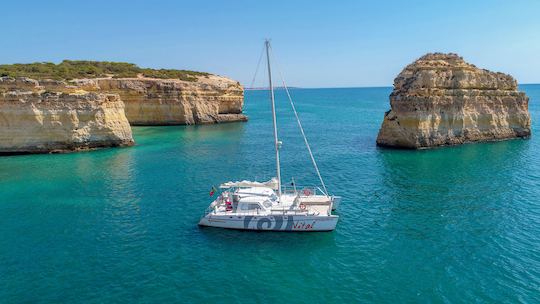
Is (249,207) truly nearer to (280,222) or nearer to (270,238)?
(280,222)

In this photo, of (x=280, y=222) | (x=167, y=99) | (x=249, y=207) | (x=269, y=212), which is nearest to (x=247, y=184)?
(x=249, y=207)

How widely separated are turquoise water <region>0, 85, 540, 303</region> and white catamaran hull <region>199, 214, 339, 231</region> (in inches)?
26.3

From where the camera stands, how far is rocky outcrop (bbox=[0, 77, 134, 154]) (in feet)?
176

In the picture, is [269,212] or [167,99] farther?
[167,99]

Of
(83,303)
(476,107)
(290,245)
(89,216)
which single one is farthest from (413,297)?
(476,107)

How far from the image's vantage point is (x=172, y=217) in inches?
1192

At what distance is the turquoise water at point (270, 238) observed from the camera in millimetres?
20438

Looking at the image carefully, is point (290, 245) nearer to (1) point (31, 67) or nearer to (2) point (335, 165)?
(2) point (335, 165)

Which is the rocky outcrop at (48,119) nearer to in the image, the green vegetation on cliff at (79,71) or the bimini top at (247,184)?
the green vegetation on cliff at (79,71)

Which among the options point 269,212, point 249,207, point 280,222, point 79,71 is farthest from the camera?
point 79,71

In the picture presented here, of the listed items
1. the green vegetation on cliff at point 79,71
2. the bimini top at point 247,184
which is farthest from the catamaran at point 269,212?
the green vegetation on cliff at point 79,71

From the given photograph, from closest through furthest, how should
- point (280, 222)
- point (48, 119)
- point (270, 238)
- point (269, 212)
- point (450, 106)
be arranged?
1. point (270, 238)
2. point (280, 222)
3. point (269, 212)
4. point (48, 119)
5. point (450, 106)

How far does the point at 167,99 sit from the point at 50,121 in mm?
33989

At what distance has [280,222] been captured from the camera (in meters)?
27.7
